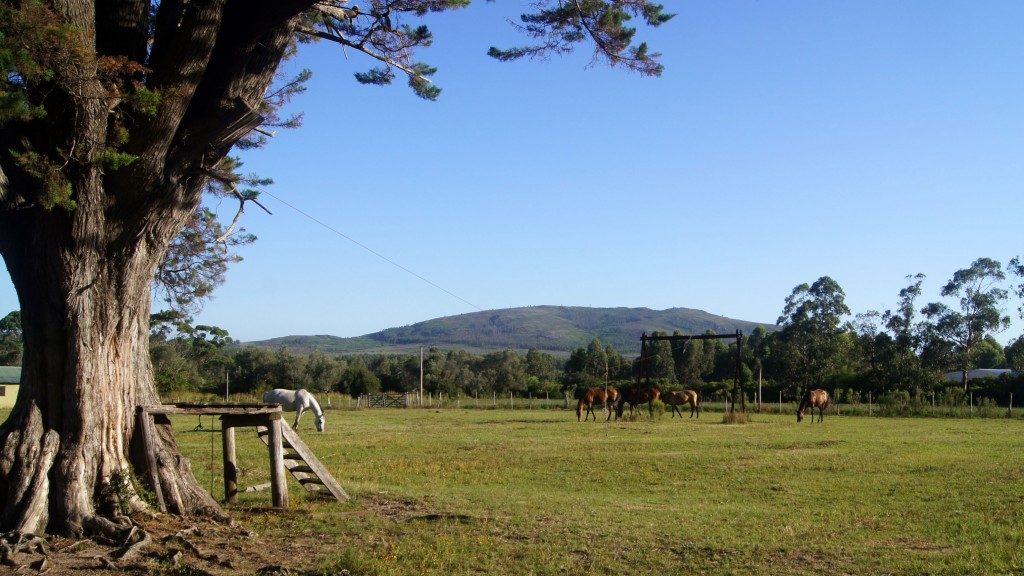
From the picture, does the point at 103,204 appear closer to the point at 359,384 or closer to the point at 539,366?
the point at 359,384

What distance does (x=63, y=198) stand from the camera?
8023 millimetres

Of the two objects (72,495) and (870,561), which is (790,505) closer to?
(870,561)

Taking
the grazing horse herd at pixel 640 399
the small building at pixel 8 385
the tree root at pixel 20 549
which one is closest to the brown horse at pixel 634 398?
the grazing horse herd at pixel 640 399

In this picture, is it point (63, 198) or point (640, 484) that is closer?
point (63, 198)

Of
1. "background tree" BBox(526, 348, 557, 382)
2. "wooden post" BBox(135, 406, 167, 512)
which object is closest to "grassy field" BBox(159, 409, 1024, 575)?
"wooden post" BBox(135, 406, 167, 512)

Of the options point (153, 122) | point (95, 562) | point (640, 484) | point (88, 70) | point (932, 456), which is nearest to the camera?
point (95, 562)

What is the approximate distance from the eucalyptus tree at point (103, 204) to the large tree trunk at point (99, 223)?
0.5 inches

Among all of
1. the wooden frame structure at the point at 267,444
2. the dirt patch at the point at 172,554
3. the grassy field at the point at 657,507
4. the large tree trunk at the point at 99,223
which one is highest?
the large tree trunk at the point at 99,223

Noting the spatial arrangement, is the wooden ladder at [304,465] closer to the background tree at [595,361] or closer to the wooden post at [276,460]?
the wooden post at [276,460]

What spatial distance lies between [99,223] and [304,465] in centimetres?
408

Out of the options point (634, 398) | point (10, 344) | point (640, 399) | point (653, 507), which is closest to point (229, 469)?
point (653, 507)

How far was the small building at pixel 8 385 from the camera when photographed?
58.8m

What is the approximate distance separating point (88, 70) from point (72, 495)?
3.81m

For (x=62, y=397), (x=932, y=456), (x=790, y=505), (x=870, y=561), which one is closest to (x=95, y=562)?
(x=62, y=397)
